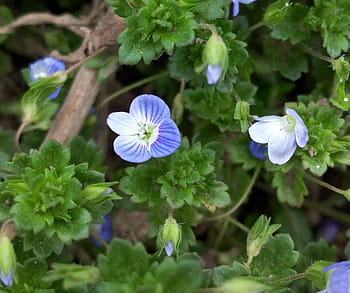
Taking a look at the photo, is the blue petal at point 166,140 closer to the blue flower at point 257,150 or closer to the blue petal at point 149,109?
the blue petal at point 149,109

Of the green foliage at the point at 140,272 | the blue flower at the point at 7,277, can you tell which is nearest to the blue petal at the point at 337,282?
the green foliage at the point at 140,272

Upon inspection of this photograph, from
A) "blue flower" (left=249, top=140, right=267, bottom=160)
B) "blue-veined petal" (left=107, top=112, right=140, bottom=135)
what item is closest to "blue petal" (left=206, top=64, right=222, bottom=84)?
"blue-veined petal" (left=107, top=112, right=140, bottom=135)

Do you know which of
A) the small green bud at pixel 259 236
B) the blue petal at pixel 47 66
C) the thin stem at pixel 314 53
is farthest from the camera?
the blue petal at pixel 47 66

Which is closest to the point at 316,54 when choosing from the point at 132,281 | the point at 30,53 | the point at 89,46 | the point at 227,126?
the point at 227,126

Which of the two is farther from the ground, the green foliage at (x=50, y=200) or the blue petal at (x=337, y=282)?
the green foliage at (x=50, y=200)

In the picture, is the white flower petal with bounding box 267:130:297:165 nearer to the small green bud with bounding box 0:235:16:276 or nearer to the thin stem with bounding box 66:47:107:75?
the thin stem with bounding box 66:47:107:75

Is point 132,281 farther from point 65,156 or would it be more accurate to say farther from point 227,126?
point 227,126

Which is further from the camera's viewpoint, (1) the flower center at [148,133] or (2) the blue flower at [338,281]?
(1) the flower center at [148,133]
